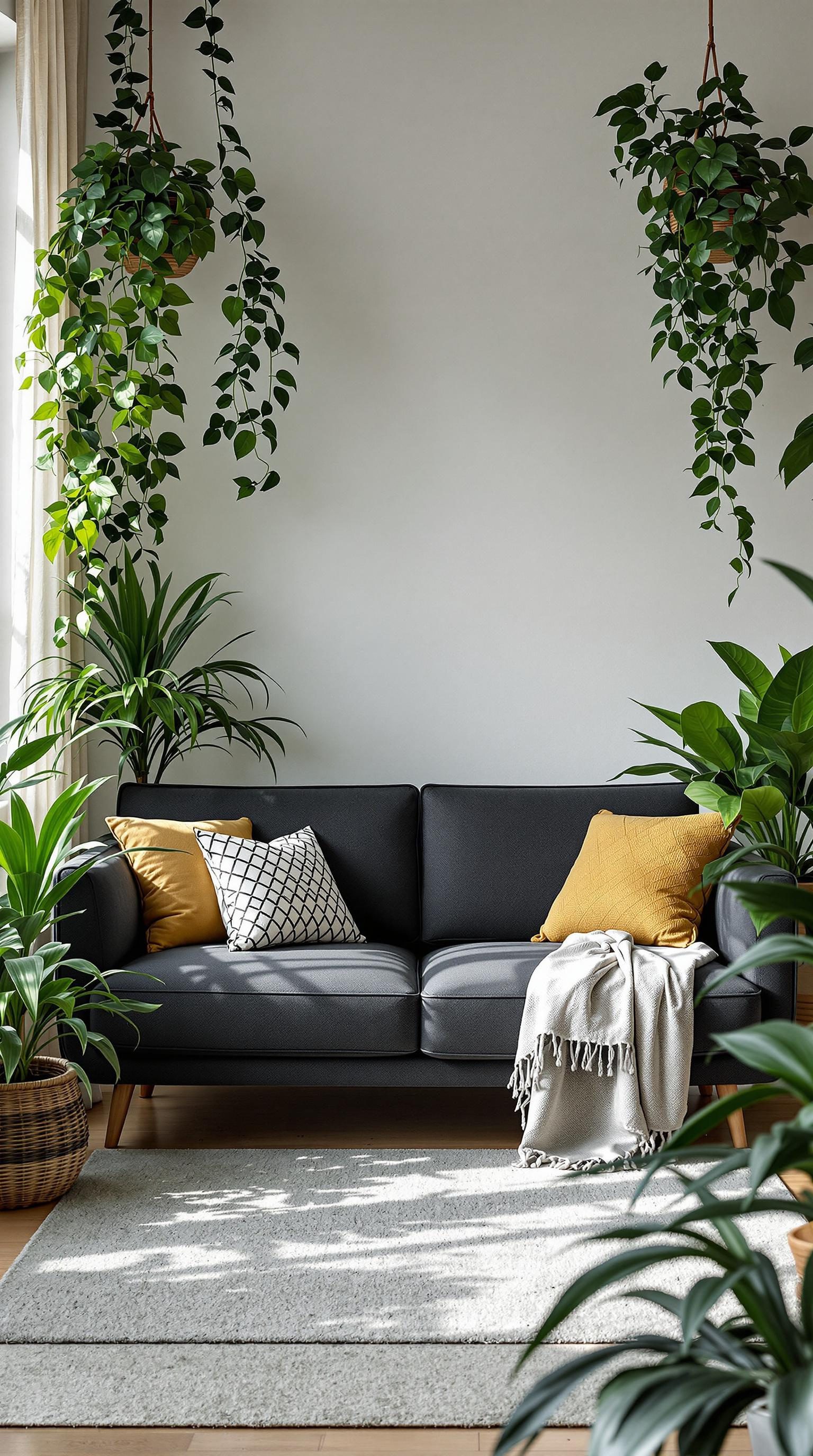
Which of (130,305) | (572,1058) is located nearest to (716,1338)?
(572,1058)

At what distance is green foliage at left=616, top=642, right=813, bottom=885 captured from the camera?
324 centimetres

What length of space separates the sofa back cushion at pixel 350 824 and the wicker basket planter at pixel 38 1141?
1000 millimetres

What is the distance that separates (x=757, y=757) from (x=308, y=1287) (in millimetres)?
1879

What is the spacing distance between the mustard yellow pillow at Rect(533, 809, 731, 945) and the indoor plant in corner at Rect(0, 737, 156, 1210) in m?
1.12

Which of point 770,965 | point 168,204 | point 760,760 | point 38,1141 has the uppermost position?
point 168,204

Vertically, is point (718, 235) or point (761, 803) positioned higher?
A: point (718, 235)

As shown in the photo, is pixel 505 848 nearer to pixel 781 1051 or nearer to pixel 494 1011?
pixel 494 1011

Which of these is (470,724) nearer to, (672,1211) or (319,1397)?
(672,1211)

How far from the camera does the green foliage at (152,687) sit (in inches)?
134

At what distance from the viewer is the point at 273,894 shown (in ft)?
10.5

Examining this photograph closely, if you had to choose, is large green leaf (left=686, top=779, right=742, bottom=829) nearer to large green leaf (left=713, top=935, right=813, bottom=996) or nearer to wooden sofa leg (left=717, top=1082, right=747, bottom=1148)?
wooden sofa leg (left=717, top=1082, right=747, bottom=1148)

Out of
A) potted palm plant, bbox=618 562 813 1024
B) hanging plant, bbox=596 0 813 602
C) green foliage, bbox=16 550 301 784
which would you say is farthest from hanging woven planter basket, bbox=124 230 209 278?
potted palm plant, bbox=618 562 813 1024

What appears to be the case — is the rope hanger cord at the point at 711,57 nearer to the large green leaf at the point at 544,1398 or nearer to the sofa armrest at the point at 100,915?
the sofa armrest at the point at 100,915

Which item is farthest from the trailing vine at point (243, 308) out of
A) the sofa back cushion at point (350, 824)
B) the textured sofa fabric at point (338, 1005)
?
the textured sofa fabric at point (338, 1005)
